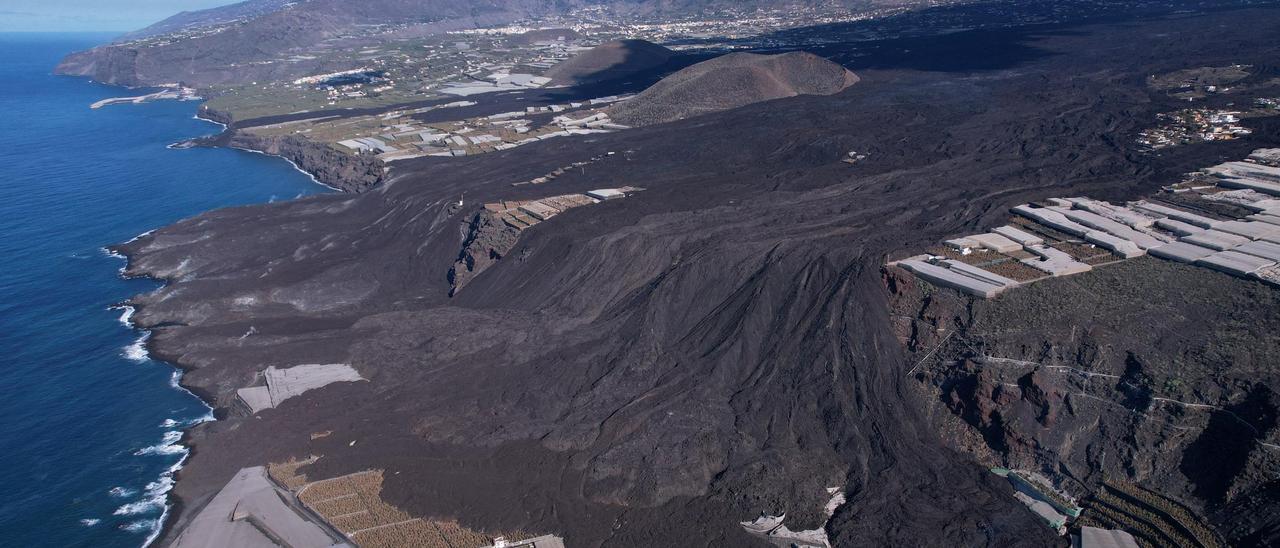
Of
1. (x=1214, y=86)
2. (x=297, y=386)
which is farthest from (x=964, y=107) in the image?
(x=297, y=386)

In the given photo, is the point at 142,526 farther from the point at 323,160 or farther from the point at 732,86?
the point at 732,86

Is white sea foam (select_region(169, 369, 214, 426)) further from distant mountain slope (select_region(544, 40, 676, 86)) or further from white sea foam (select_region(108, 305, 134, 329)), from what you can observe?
distant mountain slope (select_region(544, 40, 676, 86))

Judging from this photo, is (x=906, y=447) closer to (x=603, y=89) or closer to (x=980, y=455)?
(x=980, y=455)

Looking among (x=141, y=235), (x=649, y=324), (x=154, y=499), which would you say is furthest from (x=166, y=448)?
(x=141, y=235)

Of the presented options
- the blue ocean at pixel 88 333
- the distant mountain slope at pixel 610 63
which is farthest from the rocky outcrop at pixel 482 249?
the distant mountain slope at pixel 610 63

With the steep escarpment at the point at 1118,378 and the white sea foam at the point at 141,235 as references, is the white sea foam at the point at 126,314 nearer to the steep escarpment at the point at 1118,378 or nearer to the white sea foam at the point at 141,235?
the white sea foam at the point at 141,235

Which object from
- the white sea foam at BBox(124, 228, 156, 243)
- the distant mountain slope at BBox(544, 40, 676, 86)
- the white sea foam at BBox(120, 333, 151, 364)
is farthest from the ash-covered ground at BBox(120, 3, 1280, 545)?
the distant mountain slope at BBox(544, 40, 676, 86)
